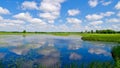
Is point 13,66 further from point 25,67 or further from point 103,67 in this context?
point 103,67

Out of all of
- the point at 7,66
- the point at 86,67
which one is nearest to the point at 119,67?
the point at 86,67

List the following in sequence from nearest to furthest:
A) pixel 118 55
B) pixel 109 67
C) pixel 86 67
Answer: pixel 109 67 → pixel 86 67 → pixel 118 55

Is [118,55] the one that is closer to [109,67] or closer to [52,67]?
[109,67]

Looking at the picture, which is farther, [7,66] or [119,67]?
[7,66]

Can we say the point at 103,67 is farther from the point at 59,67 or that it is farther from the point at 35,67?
the point at 35,67

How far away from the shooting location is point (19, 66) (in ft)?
42.0

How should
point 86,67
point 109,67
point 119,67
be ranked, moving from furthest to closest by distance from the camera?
point 86,67 < point 109,67 < point 119,67

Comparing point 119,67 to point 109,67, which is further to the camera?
point 109,67

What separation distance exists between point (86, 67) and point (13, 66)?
18.5 ft

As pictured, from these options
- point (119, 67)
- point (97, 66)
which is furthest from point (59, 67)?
point (119, 67)

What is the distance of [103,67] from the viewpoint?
11.6 metres

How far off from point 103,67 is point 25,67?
5.83 meters

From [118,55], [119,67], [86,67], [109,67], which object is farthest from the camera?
[118,55]

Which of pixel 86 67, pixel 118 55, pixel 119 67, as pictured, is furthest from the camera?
pixel 118 55
